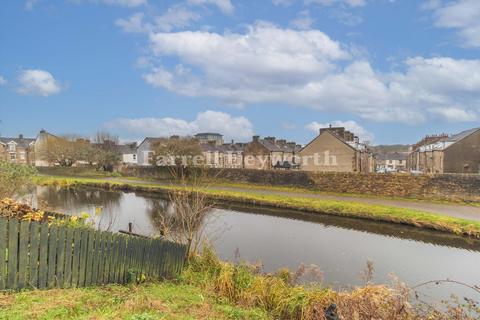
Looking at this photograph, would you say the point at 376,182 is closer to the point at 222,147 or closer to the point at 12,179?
the point at 12,179

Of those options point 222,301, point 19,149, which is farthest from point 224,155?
point 222,301

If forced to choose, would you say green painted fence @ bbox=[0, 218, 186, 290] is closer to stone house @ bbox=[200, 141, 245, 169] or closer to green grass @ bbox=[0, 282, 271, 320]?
green grass @ bbox=[0, 282, 271, 320]

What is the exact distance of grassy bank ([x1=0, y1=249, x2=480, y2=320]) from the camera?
15.2 feet

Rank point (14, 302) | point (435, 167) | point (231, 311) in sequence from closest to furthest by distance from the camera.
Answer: point (14, 302) → point (231, 311) → point (435, 167)

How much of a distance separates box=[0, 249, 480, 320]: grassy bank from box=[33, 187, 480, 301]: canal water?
99.8 inches

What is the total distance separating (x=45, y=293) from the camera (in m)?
5.11

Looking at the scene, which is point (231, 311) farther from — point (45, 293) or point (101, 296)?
point (45, 293)

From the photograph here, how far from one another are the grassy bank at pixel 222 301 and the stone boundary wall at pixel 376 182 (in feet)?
36.0

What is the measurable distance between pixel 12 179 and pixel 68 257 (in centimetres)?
901

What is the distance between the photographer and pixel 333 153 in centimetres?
3962

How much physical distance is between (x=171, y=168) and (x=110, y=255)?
3441 cm

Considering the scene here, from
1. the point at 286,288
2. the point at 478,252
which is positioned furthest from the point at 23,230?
the point at 478,252

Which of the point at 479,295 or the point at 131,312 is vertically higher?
the point at 131,312

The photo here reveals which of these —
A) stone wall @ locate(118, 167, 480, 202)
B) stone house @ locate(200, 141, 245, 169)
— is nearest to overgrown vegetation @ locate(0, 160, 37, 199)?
stone wall @ locate(118, 167, 480, 202)
